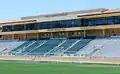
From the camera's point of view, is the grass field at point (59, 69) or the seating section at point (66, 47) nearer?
the grass field at point (59, 69)

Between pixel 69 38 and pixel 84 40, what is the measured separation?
492cm

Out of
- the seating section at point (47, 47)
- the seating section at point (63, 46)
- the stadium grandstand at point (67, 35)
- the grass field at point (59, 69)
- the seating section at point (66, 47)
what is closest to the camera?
the grass field at point (59, 69)

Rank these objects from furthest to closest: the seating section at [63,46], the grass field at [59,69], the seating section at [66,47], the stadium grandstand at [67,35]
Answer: the seating section at [63,46] → the stadium grandstand at [67,35] → the seating section at [66,47] → the grass field at [59,69]

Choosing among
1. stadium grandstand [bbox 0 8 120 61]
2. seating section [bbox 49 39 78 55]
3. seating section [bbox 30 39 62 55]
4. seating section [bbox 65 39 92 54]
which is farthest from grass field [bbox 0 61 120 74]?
seating section [bbox 30 39 62 55]

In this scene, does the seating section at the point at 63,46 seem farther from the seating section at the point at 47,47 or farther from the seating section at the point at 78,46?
the seating section at the point at 47,47

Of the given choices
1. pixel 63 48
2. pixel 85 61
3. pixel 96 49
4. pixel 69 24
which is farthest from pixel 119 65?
pixel 69 24

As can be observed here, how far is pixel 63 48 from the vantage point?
189 feet

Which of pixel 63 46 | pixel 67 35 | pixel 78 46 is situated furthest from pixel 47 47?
pixel 78 46

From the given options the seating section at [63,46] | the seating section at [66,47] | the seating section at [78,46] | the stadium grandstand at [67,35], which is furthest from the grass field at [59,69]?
the seating section at [63,46]

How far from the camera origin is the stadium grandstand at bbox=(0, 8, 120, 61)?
5341 cm

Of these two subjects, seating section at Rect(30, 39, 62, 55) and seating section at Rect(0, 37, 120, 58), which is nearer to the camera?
seating section at Rect(0, 37, 120, 58)

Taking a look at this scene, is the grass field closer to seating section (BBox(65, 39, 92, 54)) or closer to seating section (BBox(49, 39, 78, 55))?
seating section (BBox(65, 39, 92, 54))

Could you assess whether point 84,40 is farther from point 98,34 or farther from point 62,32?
point 62,32

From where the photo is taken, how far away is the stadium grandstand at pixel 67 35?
53.4 metres
